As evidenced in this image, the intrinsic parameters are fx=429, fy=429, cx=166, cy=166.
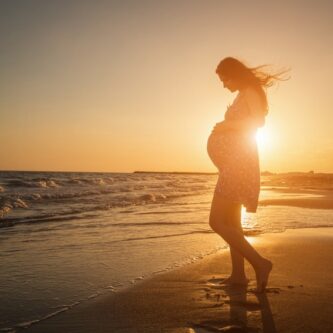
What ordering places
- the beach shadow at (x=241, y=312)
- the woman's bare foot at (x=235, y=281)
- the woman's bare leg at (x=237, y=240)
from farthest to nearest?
1. the woman's bare foot at (x=235, y=281)
2. the woman's bare leg at (x=237, y=240)
3. the beach shadow at (x=241, y=312)

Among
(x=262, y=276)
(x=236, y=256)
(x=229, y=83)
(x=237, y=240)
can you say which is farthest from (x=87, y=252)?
(x=229, y=83)

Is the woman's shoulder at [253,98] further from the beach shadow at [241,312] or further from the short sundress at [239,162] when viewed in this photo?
the beach shadow at [241,312]

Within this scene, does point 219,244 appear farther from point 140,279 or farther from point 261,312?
point 261,312

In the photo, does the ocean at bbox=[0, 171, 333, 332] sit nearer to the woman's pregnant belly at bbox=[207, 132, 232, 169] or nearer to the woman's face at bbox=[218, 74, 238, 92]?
the woman's pregnant belly at bbox=[207, 132, 232, 169]

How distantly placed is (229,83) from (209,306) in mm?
2090

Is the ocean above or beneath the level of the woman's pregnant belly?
beneath

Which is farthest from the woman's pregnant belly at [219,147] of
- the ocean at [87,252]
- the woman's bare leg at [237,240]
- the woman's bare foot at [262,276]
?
the ocean at [87,252]

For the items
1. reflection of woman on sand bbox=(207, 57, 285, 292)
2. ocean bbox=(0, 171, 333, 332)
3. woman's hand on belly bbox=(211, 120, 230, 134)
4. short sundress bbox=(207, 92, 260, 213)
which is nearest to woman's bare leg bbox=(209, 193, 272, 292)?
reflection of woman on sand bbox=(207, 57, 285, 292)

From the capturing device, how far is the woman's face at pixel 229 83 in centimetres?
415

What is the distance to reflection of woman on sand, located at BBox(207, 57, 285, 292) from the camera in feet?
13.0

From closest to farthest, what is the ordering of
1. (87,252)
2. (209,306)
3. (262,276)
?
(209,306) → (262,276) → (87,252)

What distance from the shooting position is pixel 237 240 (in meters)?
3.91

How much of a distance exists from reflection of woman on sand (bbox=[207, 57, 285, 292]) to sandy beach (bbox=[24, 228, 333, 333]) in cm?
37

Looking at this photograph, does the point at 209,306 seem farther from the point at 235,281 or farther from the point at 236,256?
the point at 236,256
